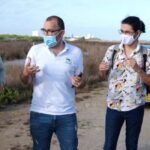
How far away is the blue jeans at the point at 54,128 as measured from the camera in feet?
14.6

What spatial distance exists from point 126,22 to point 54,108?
1.22 m

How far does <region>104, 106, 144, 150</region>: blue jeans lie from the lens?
4887 millimetres

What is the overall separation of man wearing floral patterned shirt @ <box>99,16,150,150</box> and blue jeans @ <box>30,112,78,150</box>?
584mm

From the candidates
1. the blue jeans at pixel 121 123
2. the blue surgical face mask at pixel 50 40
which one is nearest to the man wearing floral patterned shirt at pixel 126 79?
the blue jeans at pixel 121 123

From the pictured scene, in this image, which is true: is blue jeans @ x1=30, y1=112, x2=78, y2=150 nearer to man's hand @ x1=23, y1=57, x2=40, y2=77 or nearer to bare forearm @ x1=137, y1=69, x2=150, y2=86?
man's hand @ x1=23, y1=57, x2=40, y2=77

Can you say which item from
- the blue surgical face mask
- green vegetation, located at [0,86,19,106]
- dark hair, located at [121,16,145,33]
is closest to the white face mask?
dark hair, located at [121,16,145,33]

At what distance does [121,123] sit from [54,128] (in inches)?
32.7

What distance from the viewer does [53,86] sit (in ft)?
14.5

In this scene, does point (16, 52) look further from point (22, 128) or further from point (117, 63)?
point (117, 63)

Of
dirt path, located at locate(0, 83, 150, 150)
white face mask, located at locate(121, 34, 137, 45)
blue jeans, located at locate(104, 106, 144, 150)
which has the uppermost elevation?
white face mask, located at locate(121, 34, 137, 45)

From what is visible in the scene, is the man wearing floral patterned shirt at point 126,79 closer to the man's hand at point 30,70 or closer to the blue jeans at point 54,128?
the blue jeans at point 54,128

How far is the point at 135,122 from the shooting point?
16.2 feet

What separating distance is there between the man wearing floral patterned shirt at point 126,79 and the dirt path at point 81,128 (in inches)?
98.9

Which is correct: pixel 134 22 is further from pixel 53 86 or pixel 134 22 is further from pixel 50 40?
pixel 53 86
